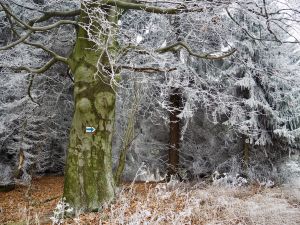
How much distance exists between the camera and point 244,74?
430 inches

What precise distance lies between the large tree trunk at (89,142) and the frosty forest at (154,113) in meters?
0.02

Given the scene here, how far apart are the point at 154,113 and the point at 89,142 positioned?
4.59m

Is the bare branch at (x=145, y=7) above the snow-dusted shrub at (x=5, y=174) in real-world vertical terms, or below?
above

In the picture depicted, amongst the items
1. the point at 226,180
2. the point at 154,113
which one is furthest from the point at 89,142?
the point at 154,113

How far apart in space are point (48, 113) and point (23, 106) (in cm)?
130

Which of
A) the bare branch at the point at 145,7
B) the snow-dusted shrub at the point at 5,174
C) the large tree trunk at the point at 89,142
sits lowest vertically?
the snow-dusted shrub at the point at 5,174

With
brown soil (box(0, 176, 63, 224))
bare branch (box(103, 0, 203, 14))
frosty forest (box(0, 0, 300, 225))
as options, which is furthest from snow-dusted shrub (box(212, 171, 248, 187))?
brown soil (box(0, 176, 63, 224))

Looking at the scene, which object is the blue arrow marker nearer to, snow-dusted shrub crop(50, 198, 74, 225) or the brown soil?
snow-dusted shrub crop(50, 198, 74, 225)

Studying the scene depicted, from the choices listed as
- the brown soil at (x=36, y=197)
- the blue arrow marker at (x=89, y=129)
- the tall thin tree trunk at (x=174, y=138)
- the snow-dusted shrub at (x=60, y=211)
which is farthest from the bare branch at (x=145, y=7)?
the tall thin tree trunk at (x=174, y=138)

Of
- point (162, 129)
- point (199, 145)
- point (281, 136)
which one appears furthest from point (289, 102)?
point (162, 129)

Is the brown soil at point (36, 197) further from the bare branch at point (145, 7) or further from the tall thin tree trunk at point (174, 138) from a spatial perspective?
the bare branch at point (145, 7)

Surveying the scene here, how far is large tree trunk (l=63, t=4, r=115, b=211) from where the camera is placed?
5.78 meters

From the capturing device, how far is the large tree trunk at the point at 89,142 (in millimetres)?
5777

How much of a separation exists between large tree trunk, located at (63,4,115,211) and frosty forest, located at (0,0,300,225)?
0.02 m
